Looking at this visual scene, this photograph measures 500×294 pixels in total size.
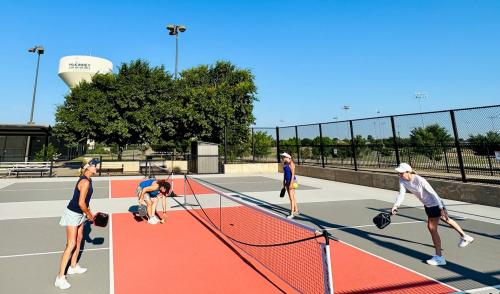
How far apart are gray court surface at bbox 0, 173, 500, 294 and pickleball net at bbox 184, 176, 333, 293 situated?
1.07m

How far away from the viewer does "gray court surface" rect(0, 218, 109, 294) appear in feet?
13.7

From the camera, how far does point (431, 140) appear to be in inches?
482

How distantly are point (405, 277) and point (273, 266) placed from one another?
6.53 feet

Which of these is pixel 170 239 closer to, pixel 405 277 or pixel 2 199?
pixel 405 277

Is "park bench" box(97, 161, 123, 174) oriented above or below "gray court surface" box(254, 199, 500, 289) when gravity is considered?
above

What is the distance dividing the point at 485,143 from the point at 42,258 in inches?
527

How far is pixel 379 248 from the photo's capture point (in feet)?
18.6

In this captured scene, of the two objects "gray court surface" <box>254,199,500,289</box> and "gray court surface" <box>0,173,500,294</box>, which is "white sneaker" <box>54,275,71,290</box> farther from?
"gray court surface" <box>254,199,500,289</box>

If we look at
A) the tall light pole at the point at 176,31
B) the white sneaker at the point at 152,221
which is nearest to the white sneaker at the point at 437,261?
the white sneaker at the point at 152,221

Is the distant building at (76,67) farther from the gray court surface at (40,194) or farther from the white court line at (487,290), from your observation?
the white court line at (487,290)

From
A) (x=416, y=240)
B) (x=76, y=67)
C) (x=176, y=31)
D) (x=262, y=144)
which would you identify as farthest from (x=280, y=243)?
(x=76, y=67)

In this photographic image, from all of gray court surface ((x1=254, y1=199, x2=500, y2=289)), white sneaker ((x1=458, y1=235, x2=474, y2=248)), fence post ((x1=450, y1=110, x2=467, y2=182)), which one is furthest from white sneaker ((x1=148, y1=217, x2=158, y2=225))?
fence post ((x1=450, y1=110, x2=467, y2=182))

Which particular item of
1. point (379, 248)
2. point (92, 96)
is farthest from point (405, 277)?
point (92, 96)

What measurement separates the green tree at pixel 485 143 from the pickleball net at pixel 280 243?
314 inches
